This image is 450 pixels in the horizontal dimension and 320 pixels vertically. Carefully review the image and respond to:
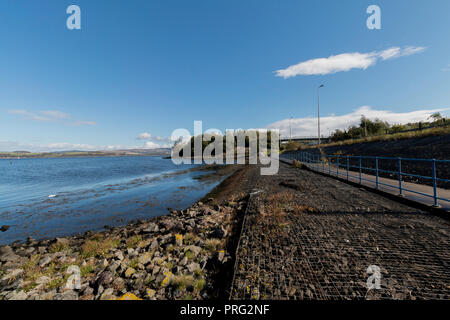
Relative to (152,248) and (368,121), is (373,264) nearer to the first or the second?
(152,248)

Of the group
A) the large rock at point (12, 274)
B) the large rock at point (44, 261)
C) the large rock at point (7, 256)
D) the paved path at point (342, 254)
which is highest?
the paved path at point (342, 254)

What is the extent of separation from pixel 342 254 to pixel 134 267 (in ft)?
13.1

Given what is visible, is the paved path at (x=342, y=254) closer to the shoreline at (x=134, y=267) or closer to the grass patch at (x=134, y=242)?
the shoreline at (x=134, y=267)

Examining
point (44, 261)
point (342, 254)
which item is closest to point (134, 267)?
point (44, 261)

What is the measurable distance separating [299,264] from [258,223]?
1.98 metres

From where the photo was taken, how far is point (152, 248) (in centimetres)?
479

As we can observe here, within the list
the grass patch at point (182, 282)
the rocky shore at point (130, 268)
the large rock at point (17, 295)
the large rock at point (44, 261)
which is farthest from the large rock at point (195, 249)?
the large rock at point (44, 261)

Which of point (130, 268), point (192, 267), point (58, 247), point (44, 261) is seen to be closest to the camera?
point (192, 267)

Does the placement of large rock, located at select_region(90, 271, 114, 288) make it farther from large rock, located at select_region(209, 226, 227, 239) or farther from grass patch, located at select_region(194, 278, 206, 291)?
large rock, located at select_region(209, 226, 227, 239)

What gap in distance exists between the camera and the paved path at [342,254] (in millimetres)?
2543

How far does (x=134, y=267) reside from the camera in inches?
153

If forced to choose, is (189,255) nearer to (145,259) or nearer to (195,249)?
(195,249)

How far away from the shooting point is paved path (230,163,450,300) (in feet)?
8.34
